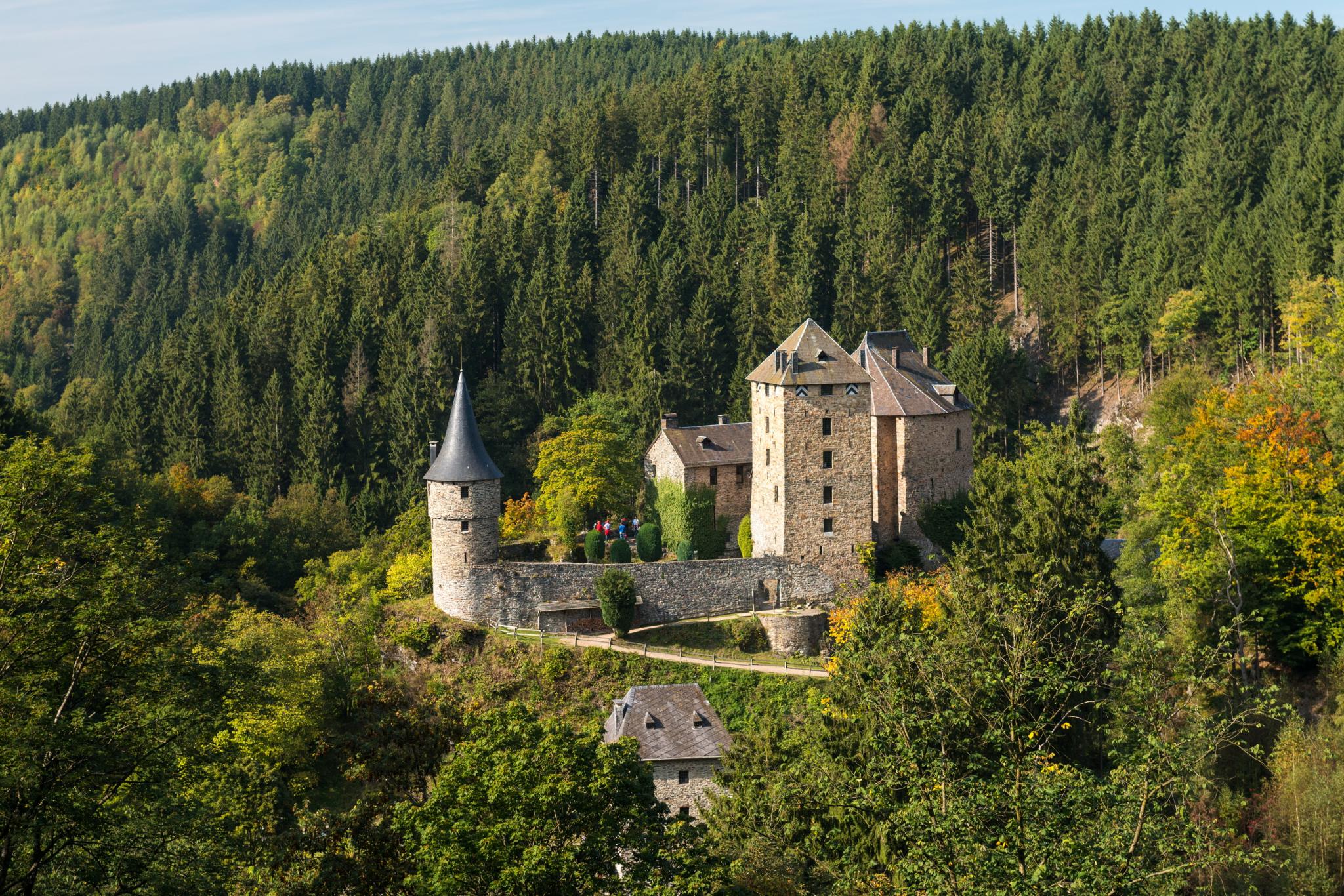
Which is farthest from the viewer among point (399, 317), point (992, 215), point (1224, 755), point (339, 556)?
point (992, 215)

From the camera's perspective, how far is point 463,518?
48844 mm

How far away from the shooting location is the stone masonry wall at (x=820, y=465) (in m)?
49.0

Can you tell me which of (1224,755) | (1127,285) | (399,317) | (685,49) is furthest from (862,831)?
(685,49)

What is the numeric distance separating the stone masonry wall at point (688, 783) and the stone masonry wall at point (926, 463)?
14.0 meters

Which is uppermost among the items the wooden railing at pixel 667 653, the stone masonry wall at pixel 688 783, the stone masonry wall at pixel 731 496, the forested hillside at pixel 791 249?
the forested hillside at pixel 791 249

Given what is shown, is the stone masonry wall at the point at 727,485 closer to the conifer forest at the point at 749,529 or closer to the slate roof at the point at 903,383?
the conifer forest at the point at 749,529

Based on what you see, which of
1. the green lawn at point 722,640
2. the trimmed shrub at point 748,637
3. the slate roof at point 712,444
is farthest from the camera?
the slate roof at point 712,444

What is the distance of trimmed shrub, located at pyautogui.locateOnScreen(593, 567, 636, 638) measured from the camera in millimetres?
47375

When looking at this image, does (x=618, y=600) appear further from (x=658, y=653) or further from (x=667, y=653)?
(x=667, y=653)

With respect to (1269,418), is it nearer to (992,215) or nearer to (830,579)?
(830,579)

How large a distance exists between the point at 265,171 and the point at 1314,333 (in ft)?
455

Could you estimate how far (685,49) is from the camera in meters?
172

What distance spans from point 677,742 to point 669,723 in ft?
2.37

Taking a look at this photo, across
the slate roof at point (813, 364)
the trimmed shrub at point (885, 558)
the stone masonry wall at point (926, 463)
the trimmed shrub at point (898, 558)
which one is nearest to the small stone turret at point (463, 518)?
the slate roof at point (813, 364)
